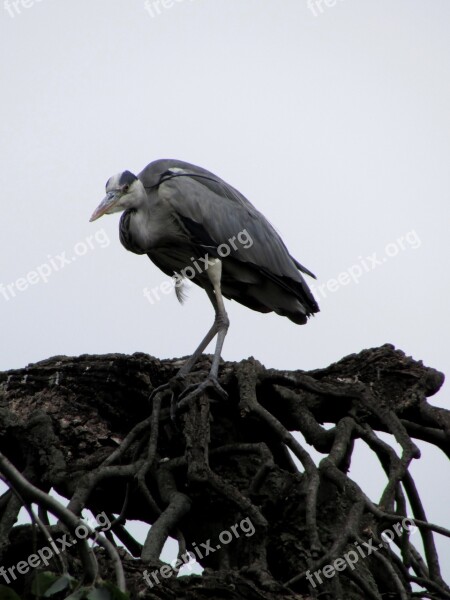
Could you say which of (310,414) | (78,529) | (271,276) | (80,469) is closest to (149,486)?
(80,469)

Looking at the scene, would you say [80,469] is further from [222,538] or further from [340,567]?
[340,567]

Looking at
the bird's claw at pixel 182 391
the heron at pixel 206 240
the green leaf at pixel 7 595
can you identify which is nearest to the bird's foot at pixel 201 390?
the bird's claw at pixel 182 391

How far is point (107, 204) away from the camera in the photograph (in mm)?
6797

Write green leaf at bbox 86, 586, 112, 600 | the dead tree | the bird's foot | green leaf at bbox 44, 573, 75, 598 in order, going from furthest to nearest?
the bird's foot → the dead tree → green leaf at bbox 44, 573, 75, 598 → green leaf at bbox 86, 586, 112, 600

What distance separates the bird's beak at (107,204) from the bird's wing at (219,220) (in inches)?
14.0

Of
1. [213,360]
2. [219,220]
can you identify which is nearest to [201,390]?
[213,360]

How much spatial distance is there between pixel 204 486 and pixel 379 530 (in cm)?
74

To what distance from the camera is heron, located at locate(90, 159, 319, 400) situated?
22.7 ft

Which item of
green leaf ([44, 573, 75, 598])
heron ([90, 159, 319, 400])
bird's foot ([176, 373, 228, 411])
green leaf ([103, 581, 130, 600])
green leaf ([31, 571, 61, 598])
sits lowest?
green leaf ([103, 581, 130, 600])

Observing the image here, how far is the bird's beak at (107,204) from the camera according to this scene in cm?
679

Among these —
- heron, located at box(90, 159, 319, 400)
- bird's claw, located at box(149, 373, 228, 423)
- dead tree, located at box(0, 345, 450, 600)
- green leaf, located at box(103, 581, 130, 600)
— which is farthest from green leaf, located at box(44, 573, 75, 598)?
heron, located at box(90, 159, 319, 400)

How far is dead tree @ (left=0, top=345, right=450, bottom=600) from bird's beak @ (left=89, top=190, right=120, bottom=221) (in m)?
1.57

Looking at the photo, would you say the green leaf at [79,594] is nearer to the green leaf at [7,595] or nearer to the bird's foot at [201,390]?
the green leaf at [7,595]

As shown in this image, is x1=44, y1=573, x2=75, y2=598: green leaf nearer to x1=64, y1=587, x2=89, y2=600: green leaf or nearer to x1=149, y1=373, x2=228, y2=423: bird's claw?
x1=64, y1=587, x2=89, y2=600: green leaf
